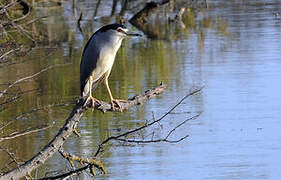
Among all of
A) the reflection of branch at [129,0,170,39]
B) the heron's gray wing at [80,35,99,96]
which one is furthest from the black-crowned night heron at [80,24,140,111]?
the reflection of branch at [129,0,170,39]

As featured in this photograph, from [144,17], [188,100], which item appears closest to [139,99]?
[188,100]

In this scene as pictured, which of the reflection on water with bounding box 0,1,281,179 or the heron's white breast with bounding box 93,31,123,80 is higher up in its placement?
the heron's white breast with bounding box 93,31,123,80

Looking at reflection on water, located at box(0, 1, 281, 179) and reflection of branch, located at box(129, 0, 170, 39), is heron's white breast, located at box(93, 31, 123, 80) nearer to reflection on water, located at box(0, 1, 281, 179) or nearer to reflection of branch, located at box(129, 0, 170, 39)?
reflection on water, located at box(0, 1, 281, 179)

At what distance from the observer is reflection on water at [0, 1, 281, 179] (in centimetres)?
891

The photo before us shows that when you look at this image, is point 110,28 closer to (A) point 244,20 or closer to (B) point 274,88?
(B) point 274,88

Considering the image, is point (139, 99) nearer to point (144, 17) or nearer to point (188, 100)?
point (188, 100)

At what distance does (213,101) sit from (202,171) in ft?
11.4

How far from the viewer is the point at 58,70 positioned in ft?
53.1

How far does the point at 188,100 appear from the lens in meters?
12.2

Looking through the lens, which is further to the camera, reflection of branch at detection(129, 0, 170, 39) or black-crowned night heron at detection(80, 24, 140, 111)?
reflection of branch at detection(129, 0, 170, 39)

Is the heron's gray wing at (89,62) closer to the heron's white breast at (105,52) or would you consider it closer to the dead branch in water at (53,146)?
the heron's white breast at (105,52)

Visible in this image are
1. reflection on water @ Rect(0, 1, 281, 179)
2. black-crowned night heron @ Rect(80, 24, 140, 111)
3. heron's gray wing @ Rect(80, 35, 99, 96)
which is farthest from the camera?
reflection on water @ Rect(0, 1, 281, 179)

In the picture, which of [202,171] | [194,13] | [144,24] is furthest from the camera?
[194,13]

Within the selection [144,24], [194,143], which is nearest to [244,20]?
[144,24]
